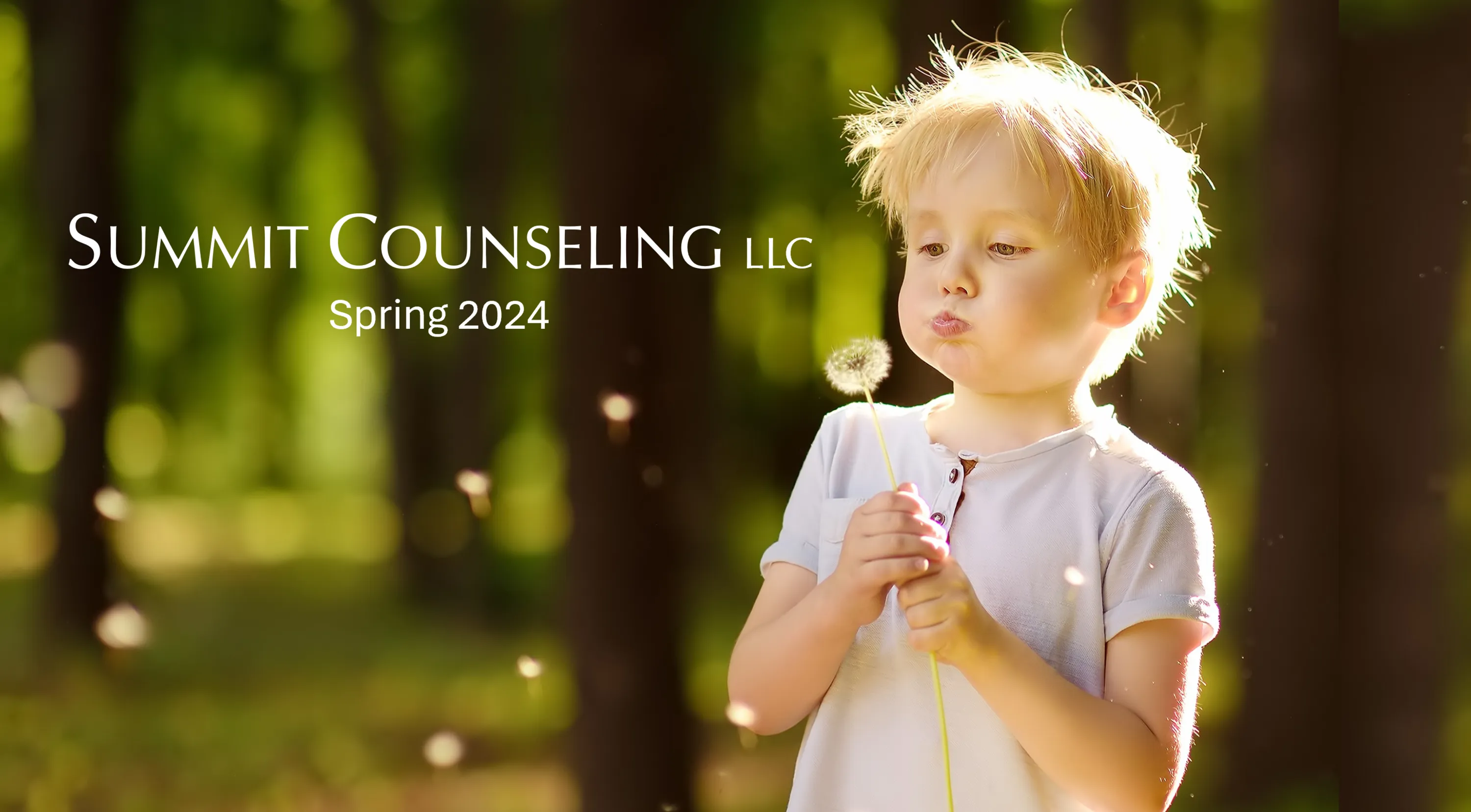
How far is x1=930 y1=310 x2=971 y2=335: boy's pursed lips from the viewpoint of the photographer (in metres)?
1.36

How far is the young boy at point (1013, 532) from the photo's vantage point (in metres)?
1.31

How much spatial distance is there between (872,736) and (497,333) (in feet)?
25.9

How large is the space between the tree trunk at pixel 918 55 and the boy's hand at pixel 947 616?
1385mm

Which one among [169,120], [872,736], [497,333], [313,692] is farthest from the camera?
[169,120]

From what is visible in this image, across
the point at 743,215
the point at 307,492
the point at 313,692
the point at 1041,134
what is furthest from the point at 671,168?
the point at 307,492

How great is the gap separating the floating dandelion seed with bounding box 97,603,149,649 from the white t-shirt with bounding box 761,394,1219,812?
5883 millimetres

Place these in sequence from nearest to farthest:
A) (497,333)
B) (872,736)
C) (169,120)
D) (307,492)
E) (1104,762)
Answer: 1. (1104,762)
2. (872,736)
3. (497,333)
4. (169,120)
5. (307,492)

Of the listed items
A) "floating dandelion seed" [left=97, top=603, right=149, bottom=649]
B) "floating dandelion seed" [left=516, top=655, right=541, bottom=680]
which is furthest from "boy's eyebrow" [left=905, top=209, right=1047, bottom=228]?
"floating dandelion seed" [left=97, top=603, right=149, bottom=649]

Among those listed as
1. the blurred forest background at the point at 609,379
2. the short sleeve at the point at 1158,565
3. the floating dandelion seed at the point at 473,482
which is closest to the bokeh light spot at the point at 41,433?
the blurred forest background at the point at 609,379

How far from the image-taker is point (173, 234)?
408 inches

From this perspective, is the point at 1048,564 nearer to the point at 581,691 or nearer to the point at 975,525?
the point at 975,525

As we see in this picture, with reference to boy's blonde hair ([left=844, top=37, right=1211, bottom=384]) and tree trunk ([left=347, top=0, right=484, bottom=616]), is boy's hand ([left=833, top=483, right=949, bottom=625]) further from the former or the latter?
tree trunk ([left=347, top=0, right=484, bottom=616])

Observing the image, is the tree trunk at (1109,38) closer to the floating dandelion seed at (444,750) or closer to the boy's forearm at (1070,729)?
the boy's forearm at (1070,729)

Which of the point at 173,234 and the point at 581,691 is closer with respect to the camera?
the point at 581,691
